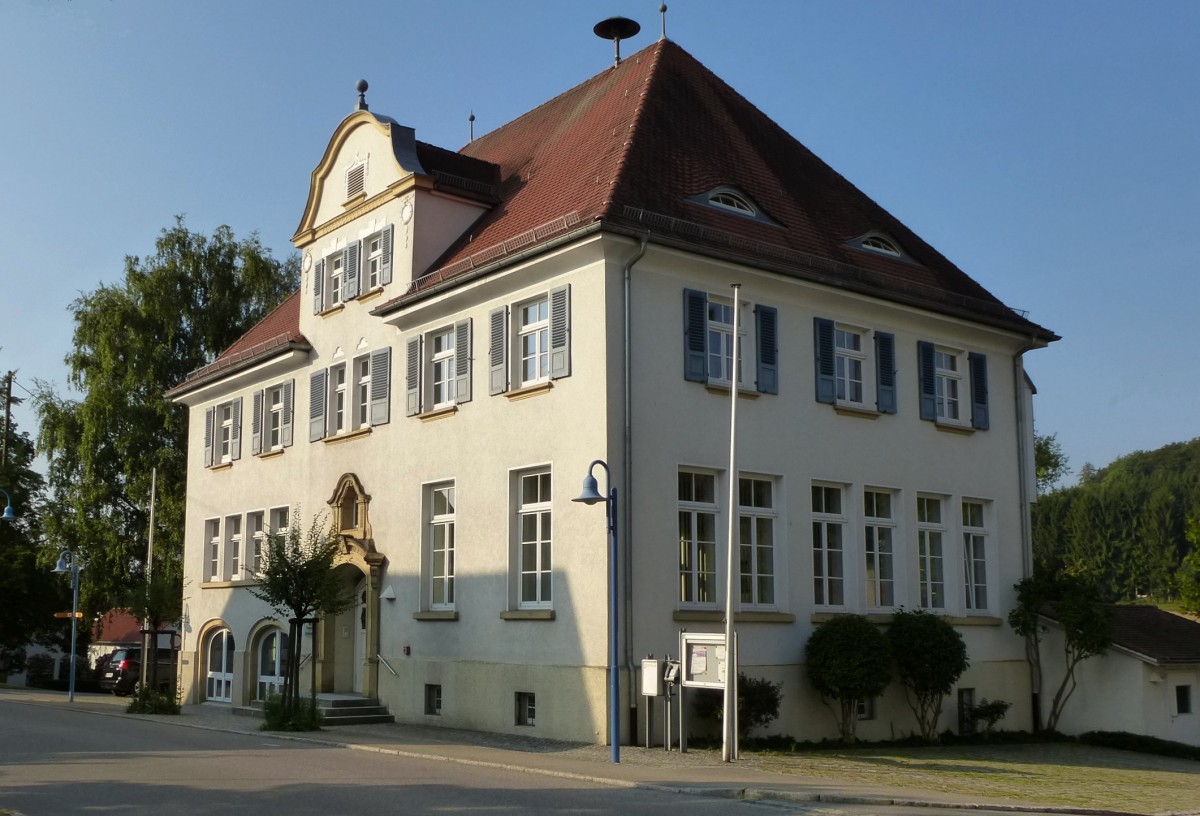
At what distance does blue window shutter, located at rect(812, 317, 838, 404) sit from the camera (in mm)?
21250

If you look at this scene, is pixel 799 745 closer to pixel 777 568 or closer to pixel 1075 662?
pixel 777 568

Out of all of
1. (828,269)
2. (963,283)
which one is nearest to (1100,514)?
(963,283)

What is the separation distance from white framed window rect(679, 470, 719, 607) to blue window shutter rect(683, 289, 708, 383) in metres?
1.50

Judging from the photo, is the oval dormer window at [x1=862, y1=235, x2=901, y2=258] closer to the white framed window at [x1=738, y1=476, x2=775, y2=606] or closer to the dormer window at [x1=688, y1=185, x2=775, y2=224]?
the dormer window at [x1=688, y1=185, x2=775, y2=224]

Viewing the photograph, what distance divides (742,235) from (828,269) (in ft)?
5.78

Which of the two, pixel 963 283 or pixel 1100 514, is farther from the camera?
pixel 1100 514

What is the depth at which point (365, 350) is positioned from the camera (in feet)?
81.1

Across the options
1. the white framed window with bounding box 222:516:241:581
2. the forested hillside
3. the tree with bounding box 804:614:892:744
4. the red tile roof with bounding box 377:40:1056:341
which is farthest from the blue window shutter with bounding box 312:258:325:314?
the forested hillside

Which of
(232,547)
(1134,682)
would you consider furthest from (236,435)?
(1134,682)

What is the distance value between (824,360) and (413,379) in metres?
7.17

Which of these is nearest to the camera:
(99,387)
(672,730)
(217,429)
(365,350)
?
(672,730)

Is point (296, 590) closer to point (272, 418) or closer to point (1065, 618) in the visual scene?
point (272, 418)

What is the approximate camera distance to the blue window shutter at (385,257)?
2408 centimetres

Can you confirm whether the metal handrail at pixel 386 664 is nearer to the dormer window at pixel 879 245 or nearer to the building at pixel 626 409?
the building at pixel 626 409
